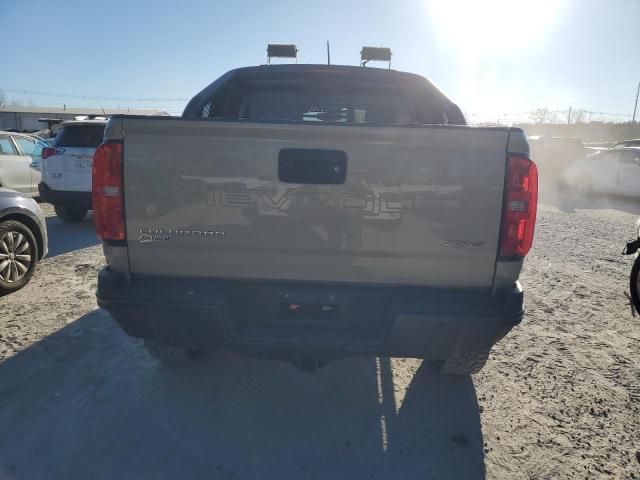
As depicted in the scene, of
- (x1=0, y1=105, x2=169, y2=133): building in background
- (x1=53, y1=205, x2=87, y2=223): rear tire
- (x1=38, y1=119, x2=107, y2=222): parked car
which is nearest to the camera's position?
(x1=38, y1=119, x2=107, y2=222): parked car

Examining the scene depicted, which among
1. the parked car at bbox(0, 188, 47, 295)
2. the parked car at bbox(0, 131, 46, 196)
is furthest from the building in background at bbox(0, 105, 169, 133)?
the parked car at bbox(0, 188, 47, 295)

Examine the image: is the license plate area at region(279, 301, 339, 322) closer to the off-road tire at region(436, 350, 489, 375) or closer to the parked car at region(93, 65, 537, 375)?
the parked car at region(93, 65, 537, 375)

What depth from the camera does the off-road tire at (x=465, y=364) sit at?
2.75 m

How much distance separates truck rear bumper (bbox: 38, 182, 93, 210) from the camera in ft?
24.1

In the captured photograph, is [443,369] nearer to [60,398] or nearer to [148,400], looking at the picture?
[148,400]

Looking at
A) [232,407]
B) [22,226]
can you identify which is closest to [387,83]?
[232,407]

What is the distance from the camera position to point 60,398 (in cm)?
264

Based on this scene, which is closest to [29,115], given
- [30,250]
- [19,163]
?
[19,163]

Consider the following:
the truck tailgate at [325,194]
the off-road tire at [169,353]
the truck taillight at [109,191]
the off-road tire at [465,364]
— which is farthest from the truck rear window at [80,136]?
the off-road tire at [465,364]

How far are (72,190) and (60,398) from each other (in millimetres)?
5781

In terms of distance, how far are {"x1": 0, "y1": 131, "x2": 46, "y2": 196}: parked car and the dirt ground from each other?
578 cm

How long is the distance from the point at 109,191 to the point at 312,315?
119 centimetres

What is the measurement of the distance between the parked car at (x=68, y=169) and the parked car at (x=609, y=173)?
13.5 meters

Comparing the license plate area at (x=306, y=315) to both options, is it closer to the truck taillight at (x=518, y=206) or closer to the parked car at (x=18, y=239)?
the truck taillight at (x=518, y=206)
